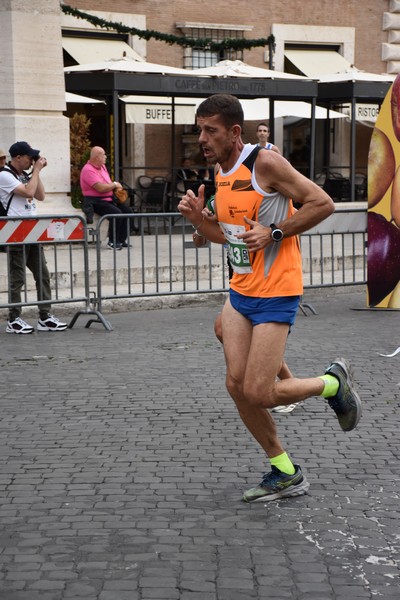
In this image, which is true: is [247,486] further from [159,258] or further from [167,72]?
[167,72]

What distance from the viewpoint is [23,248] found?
11.1 metres

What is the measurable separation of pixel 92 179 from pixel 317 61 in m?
14.1

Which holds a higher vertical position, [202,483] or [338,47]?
[338,47]

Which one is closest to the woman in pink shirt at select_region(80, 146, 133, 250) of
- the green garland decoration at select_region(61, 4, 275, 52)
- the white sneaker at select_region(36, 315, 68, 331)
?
the white sneaker at select_region(36, 315, 68, 331)

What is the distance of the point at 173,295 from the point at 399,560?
854 centimetres

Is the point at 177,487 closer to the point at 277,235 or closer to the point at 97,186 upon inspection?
the point at 277,235

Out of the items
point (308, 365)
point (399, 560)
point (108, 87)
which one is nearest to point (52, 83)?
point (108, 87)

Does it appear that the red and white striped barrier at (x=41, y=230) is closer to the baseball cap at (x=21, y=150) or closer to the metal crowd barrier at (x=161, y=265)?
the baseball cap at (x=21, y=150)

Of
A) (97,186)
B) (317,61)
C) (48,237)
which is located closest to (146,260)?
(48,237)

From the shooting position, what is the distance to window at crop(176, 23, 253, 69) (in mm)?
27031

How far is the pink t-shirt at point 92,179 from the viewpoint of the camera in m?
16.4

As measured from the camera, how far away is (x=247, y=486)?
5734mm

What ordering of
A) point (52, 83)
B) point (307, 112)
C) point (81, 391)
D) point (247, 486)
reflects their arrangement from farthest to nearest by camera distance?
point (307, 112), point (52, 83), point (81, 391), point (247, 486)

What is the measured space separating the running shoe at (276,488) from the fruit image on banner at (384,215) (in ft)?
23.1
